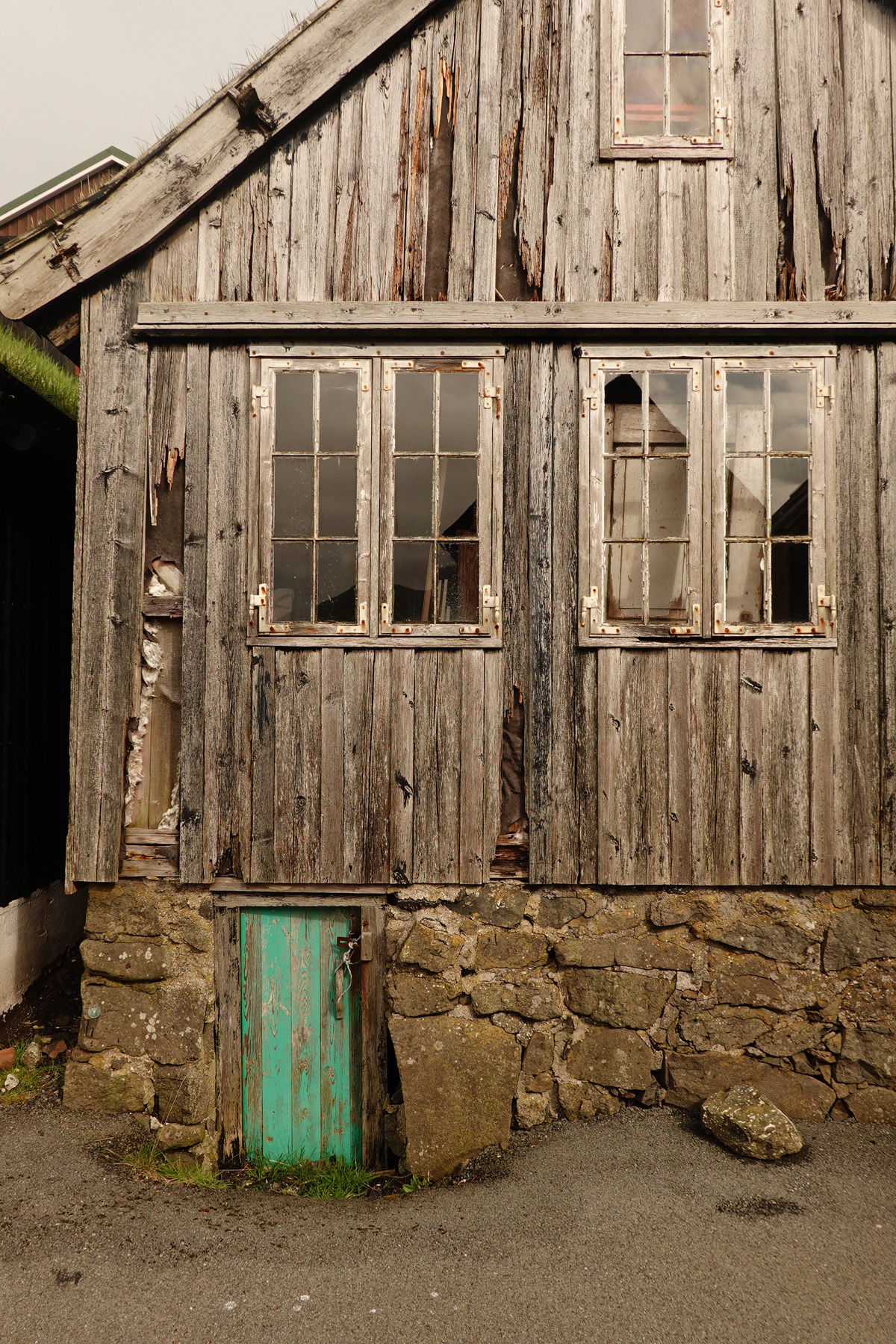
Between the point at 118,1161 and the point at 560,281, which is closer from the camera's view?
the point at 118,1161

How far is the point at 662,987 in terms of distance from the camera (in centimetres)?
408

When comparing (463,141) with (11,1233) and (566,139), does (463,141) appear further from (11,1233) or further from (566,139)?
(11,1233)

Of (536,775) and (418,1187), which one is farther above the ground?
(536,775)

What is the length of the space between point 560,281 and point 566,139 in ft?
2.56

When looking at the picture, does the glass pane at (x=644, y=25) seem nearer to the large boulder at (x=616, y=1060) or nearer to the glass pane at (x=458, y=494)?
the glass pane at (x=458, y=494)

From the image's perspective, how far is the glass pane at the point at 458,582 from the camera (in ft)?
13.6

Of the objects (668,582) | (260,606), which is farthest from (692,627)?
(260,606)

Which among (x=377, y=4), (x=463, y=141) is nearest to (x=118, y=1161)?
(x=463, y=141)

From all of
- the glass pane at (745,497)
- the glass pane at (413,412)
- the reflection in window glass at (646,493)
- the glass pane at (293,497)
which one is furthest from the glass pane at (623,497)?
the glass pane at (293,497)

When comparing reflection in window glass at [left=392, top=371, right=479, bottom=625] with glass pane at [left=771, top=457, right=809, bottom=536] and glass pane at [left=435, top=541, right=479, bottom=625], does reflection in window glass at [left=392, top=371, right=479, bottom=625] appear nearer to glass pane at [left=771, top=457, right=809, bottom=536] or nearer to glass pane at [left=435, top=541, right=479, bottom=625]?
glass pane at [left=435, top=541, right=479, bottom=625]

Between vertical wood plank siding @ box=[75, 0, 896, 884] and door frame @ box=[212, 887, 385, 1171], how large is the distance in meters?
0.20

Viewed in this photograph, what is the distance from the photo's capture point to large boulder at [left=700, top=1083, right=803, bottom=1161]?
3.73m

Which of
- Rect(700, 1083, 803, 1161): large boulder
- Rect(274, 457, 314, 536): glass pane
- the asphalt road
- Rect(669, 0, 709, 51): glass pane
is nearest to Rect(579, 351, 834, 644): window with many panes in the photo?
Rect(274, 457, 314, 536): glass pane

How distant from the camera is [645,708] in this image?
411cm
